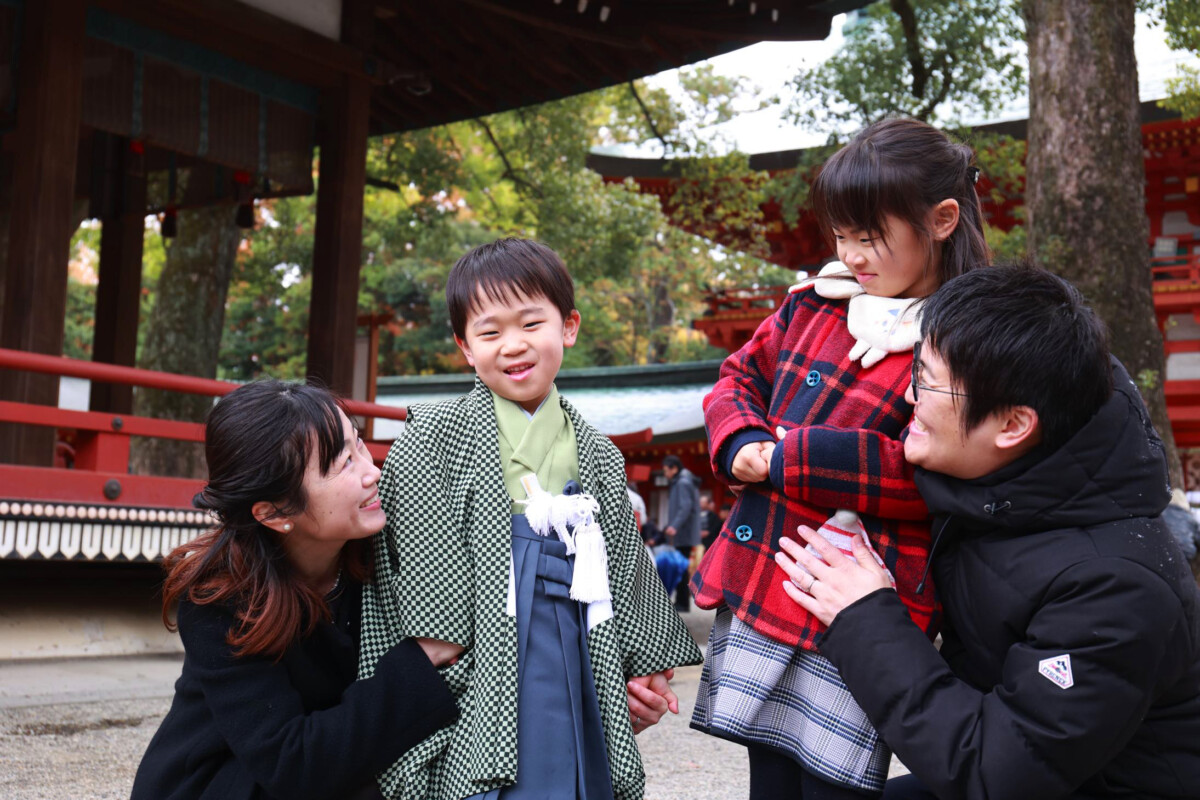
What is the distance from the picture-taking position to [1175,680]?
4.27 feet

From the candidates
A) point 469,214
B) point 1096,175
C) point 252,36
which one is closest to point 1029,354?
point 1096,175

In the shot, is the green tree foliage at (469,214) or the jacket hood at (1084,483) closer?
the jacket hood at (1084,483)

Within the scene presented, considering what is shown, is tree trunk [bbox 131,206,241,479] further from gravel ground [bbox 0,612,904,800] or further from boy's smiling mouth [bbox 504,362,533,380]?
boy's smiling mouth [bbox 504,362,533,380]

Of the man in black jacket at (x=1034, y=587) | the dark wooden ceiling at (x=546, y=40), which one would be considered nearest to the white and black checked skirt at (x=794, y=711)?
the man in black jacket at (x=1034, y=587)

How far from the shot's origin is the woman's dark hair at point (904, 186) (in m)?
1.55

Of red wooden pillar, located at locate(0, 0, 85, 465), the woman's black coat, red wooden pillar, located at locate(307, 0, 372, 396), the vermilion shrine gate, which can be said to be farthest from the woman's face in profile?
the vermilion shrine gate

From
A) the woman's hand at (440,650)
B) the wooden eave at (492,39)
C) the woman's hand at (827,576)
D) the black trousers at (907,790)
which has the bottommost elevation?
the black trousers at (907,790)

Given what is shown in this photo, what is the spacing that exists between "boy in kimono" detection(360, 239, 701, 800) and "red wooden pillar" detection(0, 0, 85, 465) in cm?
384

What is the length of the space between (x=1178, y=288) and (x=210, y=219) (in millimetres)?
9667

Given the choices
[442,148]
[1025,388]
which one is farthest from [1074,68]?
[442,148]

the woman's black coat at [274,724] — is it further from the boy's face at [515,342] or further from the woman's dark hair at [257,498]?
the boy's face at [515,342]

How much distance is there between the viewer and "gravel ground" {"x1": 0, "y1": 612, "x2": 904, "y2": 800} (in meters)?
2.91

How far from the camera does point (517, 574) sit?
5.42 ft

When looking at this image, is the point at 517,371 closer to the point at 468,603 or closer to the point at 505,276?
the point at 505,276
